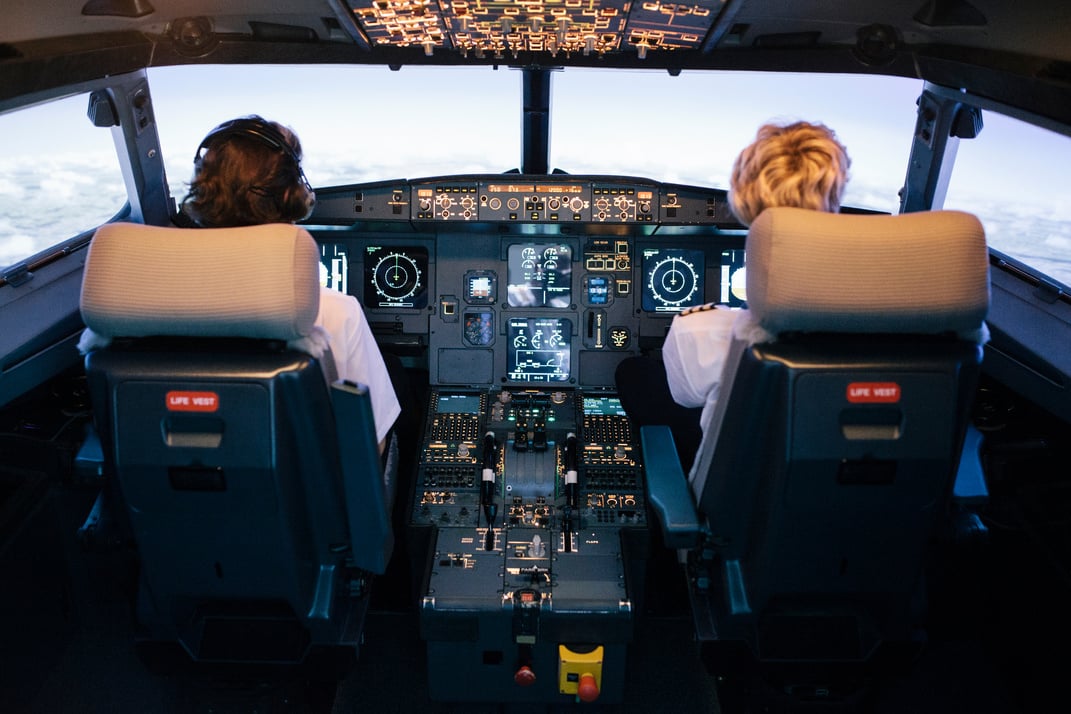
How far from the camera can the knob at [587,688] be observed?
185 centimetres

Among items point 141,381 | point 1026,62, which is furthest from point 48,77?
point 1026,62

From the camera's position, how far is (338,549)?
5.25 ft

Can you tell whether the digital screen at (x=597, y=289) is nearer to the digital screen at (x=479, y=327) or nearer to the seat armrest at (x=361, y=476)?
the digital screen at (x=479, y=327)

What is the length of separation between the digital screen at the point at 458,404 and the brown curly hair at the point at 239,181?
1.14 m

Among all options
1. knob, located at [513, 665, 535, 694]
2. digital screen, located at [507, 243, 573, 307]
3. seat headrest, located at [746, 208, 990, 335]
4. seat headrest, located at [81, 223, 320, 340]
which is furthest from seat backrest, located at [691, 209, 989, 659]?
digital screen, located at [507, 243, 573, 307]

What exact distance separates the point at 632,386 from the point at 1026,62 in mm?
1245

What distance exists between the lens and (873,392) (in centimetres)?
134

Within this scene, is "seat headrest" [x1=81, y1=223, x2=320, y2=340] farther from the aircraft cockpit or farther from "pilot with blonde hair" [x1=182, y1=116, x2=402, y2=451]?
the aircraft cockpit

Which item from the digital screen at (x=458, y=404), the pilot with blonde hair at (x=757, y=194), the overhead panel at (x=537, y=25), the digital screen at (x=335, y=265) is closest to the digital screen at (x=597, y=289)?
the digital screen at (x=458, y=404)

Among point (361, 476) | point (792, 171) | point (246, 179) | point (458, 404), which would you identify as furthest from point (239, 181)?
point (458, 404)

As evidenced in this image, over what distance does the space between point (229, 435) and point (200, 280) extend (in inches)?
11.2

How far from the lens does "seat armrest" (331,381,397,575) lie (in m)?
1.43

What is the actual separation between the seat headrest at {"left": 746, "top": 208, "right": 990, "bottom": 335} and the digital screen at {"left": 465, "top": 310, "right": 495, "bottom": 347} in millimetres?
1529

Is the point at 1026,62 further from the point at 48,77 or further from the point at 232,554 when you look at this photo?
the point at 48,77
